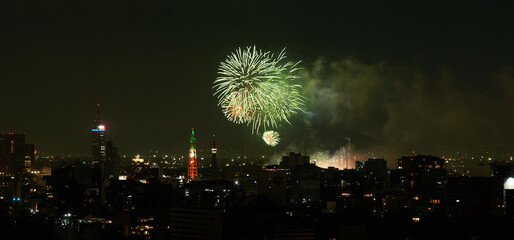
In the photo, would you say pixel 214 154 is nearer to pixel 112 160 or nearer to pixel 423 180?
pixel 112 160

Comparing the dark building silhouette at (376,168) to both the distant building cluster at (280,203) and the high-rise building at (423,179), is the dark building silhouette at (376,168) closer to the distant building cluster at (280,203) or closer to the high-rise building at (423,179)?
the distant building cluster at (280,203)

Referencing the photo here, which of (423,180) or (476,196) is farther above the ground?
(423,180)

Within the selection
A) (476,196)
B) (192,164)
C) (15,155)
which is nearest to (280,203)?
(476,196)

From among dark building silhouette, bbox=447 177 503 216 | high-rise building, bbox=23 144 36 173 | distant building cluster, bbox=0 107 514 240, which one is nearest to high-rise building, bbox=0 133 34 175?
high-rise building, bbox=23 144 36 173

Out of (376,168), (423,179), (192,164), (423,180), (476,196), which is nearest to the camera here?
(476,196)

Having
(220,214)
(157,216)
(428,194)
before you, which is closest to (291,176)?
(428,194)

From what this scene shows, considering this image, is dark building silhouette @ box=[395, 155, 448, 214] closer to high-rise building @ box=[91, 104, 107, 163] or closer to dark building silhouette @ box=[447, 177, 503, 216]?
dark building silhouette @ box=[447, 177, 503, 216]

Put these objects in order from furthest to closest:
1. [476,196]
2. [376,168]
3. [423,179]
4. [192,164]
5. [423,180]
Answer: [192,164], [376,168], [423,179], [423,180], [476,196]

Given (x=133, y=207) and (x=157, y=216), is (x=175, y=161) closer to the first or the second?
(x=133, y=207)
